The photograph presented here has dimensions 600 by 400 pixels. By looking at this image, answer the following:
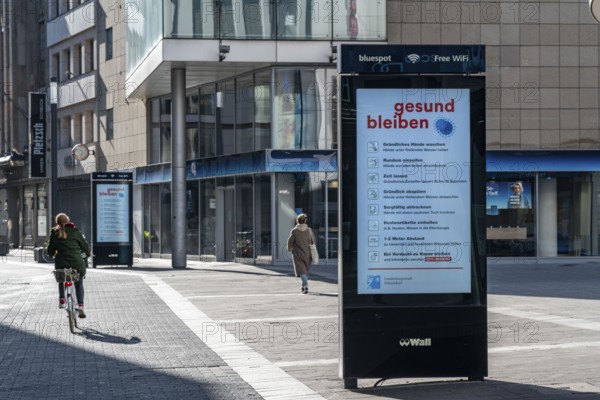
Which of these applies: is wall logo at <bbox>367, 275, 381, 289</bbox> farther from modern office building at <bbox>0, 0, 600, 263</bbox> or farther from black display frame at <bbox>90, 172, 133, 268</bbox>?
black display frame at <bbox>90, 172, 133, 268</bbox>

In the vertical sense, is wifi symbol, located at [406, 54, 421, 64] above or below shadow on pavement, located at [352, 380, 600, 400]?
above

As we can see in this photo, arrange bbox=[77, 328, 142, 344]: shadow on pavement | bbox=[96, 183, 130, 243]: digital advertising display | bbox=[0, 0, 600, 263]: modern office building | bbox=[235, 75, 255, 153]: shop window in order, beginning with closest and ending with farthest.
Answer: bbox=[77, 328, 142, 344]: shadow on pavement → bbox=[0, 0, 600, 263]: modern office building → bbox=[96, 183, 130, 243]: digital advertising display → bbox=[235, 75, 255, 153]: shop window

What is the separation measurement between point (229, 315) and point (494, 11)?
19.4 metres

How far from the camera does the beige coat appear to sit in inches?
845

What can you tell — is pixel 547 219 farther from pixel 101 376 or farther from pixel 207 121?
pixel 101 376

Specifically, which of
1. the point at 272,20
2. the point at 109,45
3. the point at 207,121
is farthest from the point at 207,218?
the point at 109,45

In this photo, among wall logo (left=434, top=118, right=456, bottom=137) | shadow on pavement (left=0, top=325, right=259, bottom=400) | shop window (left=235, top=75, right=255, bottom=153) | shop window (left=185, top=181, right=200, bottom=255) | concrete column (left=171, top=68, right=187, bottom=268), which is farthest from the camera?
shop window (left=185, top=181, right=200, bottom=255)

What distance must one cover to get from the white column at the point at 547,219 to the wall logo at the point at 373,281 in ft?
82.2

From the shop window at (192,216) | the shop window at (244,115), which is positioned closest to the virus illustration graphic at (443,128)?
the shop window at (244,115)

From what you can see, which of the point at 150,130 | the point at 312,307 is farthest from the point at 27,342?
Answer: the point at 150,130

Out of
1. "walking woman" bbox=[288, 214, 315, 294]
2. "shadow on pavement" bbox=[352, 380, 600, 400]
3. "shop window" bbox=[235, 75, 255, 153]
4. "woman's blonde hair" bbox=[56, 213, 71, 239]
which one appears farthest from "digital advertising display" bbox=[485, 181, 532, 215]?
"shadow on pavement" bbox=[352, 380, 600, 400]

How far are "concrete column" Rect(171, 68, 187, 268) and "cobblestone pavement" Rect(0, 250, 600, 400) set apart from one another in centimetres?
849

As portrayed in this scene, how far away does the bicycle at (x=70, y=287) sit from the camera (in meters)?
15.0

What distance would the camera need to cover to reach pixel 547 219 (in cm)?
3344
